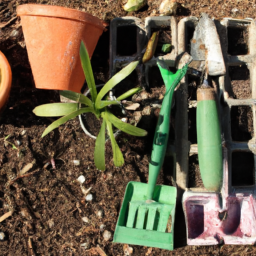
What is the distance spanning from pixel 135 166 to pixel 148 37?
60cm

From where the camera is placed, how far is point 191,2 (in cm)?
141

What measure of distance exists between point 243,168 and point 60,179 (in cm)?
87

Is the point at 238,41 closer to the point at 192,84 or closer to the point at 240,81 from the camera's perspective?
the point at 240,81

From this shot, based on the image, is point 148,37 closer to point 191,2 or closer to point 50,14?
point 191,2

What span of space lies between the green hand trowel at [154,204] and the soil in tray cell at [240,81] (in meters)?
0.33

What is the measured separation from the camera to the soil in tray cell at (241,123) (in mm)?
1347

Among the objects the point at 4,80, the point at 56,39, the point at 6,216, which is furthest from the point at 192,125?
the point at 6,216

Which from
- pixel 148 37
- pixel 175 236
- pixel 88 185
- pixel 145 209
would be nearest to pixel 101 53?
pixel 148 37

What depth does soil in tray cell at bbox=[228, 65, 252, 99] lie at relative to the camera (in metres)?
1.35

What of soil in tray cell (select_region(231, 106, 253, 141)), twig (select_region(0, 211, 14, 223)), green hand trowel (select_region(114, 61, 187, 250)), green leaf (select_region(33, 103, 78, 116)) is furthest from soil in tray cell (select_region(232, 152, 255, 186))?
twig (select_region(0, 211, 14, 223))

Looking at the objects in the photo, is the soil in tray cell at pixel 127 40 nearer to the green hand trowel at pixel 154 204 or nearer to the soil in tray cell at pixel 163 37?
the soil in tray cell at pixel 163 37

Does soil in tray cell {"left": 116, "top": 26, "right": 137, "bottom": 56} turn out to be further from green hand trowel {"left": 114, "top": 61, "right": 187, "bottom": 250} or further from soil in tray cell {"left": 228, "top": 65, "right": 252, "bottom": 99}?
soil in tray cell {"left": 228, "top": 65, "right": 252, "bottom": 99}

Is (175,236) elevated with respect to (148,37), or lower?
lower

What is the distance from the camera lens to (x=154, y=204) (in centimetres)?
126
